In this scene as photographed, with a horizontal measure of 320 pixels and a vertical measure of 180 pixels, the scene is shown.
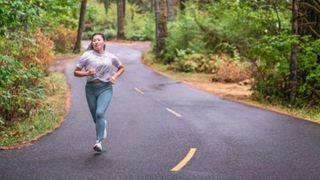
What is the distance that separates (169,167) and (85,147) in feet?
7.89

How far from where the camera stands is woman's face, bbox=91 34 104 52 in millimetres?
9633

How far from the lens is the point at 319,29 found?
664 inches

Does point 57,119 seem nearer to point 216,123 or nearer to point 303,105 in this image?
point 216,123

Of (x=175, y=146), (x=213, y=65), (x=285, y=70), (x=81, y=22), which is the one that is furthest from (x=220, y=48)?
(x=175, y=146)

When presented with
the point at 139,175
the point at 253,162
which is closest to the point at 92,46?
the point at 139,175

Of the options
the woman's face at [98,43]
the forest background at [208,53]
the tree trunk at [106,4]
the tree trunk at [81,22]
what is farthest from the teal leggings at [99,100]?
the tree trunk at [106,4]

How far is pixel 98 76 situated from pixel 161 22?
22.0 meters

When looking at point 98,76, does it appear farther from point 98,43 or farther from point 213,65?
point 213,65

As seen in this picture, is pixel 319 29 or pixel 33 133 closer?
pixel 33 133

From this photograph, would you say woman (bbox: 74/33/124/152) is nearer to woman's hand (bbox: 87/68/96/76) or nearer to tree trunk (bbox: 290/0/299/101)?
woman's hand (bbox: 87/68/96/76)

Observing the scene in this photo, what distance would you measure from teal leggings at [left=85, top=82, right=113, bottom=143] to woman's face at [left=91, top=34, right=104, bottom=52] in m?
0.63

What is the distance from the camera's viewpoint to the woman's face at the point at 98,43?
9.63 meters

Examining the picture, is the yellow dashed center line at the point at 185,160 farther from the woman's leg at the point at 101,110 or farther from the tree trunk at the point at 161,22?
the tree trunk at the point at 161,22

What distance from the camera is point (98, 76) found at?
966cm
